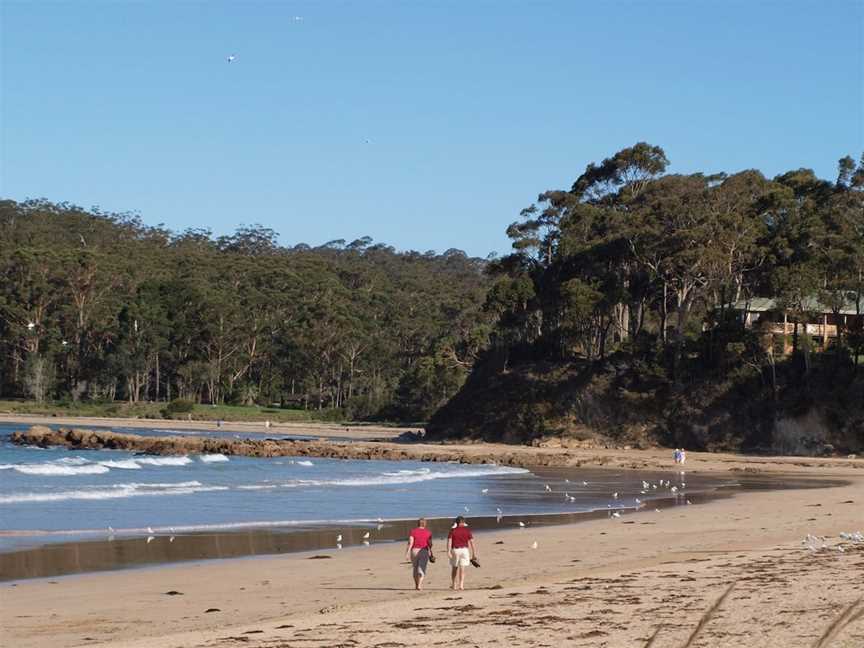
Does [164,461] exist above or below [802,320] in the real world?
below

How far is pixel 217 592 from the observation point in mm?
15453

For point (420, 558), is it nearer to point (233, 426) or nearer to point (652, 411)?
point (652, 411)

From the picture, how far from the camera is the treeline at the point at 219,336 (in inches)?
3755

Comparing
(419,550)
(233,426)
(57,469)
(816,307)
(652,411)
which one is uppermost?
(816,307)

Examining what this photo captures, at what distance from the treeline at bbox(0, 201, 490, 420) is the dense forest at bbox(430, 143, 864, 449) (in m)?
18.8

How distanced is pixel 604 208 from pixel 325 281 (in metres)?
50.1

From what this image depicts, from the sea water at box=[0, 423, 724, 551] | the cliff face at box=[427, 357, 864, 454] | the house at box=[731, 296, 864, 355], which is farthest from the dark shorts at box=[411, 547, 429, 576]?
the house at box=[731, 296, 864, 355]

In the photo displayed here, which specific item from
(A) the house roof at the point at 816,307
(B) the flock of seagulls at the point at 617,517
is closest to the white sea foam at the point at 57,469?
(B) the flock of seagulls at the point at 617,517

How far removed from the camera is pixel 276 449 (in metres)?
53.6

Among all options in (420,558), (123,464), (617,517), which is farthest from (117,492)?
(420,558)

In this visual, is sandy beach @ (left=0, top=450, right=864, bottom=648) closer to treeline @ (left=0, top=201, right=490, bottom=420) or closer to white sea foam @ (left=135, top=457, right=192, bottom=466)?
white sea foam @ (left=135, top=457, right=192, bottom=466)

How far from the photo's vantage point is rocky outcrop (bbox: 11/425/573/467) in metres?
51.2

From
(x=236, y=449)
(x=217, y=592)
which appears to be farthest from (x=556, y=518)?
(x=236, y=449)

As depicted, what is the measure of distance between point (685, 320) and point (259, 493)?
35.4m
